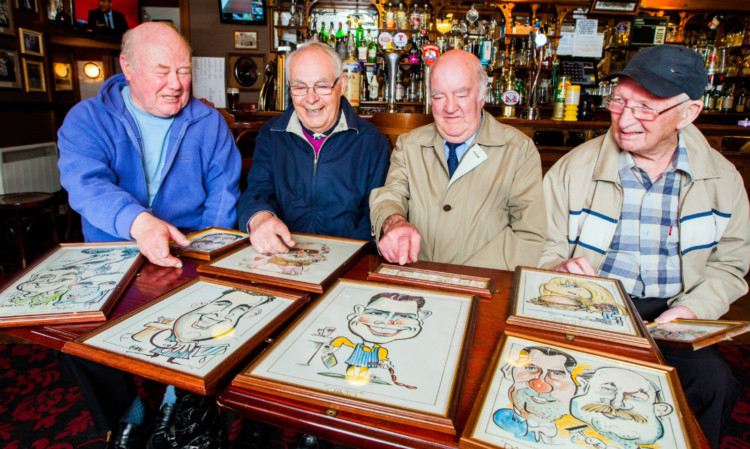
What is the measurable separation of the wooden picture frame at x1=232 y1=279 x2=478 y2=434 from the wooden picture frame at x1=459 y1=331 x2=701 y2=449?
60 millimetres

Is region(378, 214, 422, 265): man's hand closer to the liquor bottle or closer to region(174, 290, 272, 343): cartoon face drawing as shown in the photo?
region(174, 290, 272, 343): cartoon face drawing

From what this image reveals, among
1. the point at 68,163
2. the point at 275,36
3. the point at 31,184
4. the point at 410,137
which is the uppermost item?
the point at 275,36

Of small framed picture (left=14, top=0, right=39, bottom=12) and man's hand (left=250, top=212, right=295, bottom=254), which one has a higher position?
small framed picture (left=14, top=0, right=39, bottom=12)

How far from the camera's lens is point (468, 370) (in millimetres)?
741

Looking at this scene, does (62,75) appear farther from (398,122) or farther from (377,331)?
(377,331)

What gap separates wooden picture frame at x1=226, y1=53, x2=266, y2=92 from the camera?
566 centimetres

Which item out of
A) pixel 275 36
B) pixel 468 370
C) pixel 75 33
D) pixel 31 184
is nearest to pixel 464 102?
pixel 468 370

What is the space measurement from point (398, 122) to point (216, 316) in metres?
2.57

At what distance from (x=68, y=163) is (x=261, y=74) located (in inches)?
180

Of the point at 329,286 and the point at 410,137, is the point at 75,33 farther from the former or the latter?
the point at 329,286

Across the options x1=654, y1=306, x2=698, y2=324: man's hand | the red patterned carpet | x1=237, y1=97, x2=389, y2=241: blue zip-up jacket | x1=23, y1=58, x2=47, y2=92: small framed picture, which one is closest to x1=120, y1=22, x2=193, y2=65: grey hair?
x1=237, y1=97, x2=389, y2=241: blue zip-up jacket

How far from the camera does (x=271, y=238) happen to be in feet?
4.33

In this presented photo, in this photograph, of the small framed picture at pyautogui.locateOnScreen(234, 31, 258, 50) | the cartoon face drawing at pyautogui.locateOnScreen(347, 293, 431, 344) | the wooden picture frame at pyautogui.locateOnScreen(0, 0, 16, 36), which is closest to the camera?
the cartoon face drawing at pyautogui.locateOnScreen(347, 293, 431, 344)

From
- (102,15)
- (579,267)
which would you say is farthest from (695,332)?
(102,15)
